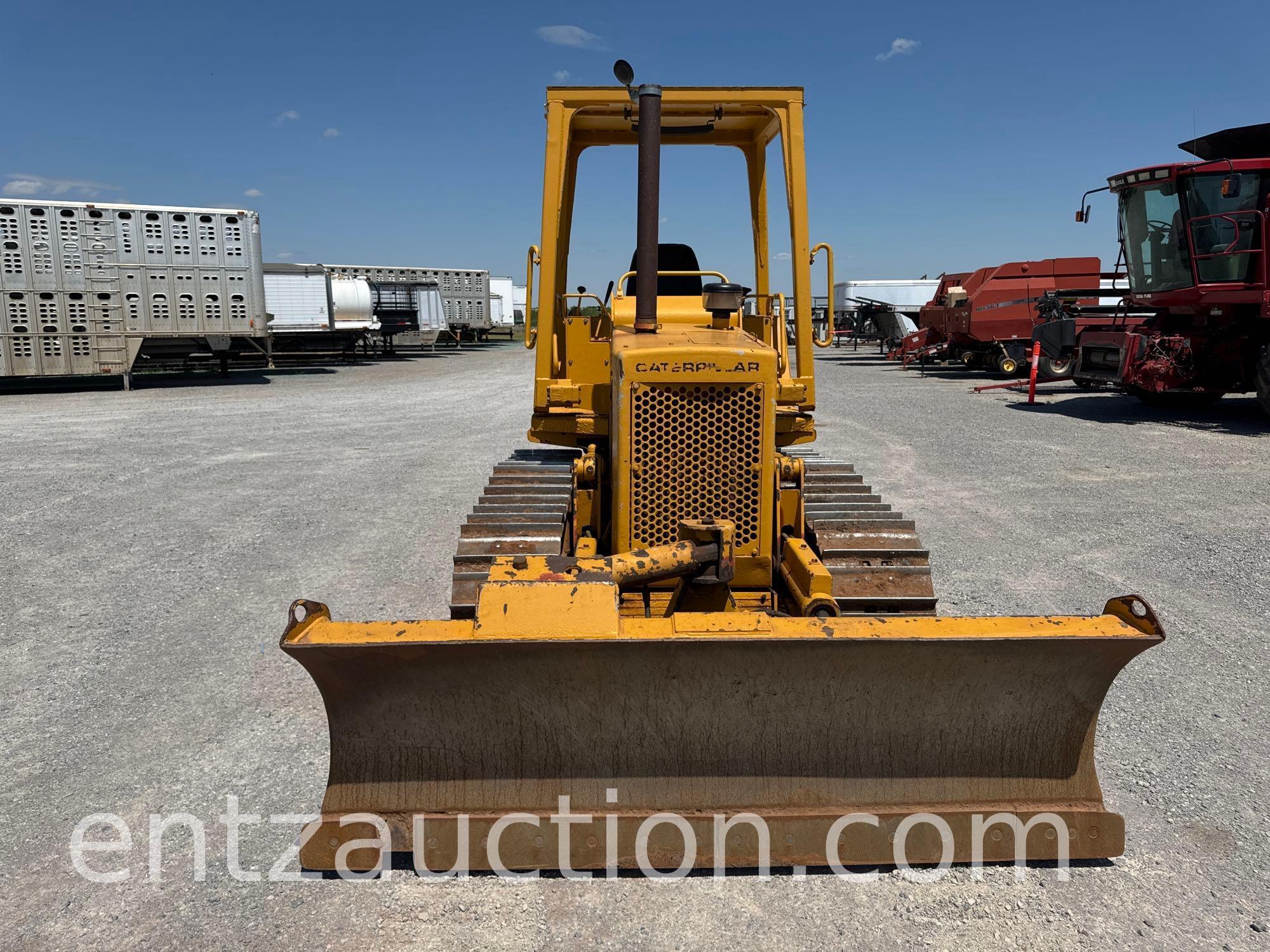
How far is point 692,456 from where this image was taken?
361 centimetres

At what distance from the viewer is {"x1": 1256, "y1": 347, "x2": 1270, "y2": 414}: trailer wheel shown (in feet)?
39.9

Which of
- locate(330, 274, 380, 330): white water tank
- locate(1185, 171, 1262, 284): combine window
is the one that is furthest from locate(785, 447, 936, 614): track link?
locate(330, 274, 380, 330): white water tank

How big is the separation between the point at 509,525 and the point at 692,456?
151cm

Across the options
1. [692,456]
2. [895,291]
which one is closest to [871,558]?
[692,456]

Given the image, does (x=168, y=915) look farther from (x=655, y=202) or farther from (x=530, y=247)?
(x=530, y=247)

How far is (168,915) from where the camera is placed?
2.71m

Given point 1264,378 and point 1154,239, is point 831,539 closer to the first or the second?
point 1264,378

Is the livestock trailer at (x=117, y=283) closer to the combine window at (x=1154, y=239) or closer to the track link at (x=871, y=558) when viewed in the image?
the combine window at (x=1154, y=239)

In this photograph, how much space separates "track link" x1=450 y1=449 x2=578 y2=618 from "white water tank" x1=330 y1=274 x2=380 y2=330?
23570mm

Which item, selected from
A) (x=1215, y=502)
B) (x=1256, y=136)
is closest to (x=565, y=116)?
(x=1215, y=502)

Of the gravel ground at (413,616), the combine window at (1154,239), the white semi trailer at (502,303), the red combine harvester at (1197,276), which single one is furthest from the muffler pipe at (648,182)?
the white semi trailer at (502,303)

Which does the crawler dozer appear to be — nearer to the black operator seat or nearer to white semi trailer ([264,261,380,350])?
the black operator seat

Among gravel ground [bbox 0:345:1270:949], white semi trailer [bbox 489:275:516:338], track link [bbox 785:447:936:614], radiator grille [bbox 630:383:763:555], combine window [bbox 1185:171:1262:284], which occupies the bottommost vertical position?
gravel ground [bbox 0:345:1270:949]

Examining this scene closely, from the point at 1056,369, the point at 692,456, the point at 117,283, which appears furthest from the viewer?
the point at 1056,369
